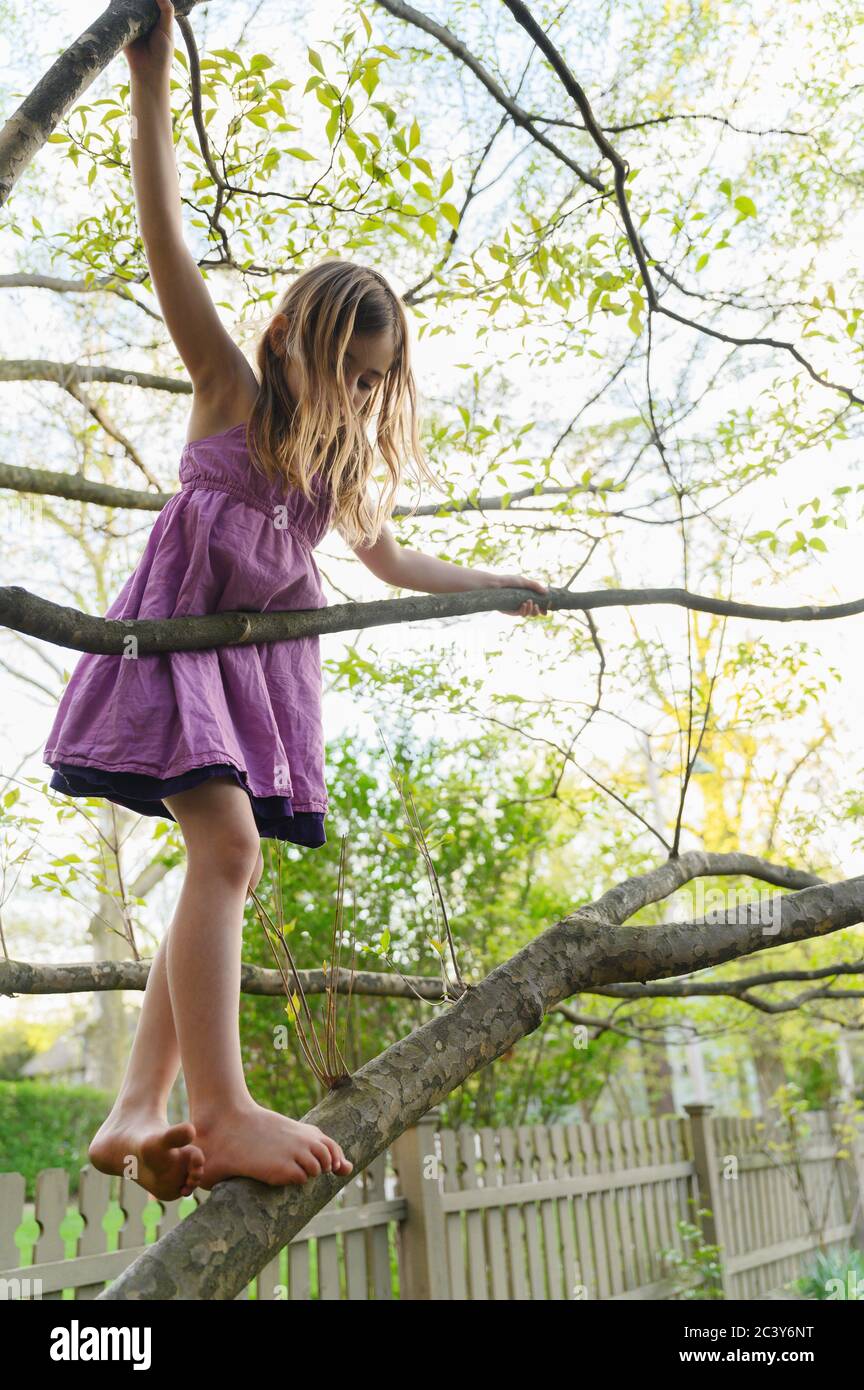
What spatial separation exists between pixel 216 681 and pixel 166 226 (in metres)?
0.58

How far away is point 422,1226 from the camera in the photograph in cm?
333

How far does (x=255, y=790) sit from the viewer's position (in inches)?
53.8

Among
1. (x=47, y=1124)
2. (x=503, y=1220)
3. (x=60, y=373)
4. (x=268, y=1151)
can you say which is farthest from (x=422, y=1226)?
(x=47, y=1124)

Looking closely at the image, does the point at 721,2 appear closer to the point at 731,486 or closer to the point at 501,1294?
the point at 731,486

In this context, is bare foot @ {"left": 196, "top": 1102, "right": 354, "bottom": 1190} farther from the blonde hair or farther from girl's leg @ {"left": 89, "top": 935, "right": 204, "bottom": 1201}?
the blonde hair

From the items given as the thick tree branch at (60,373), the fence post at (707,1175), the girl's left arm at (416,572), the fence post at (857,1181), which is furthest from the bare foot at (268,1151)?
the fence post at (857,1181)

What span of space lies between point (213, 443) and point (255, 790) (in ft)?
1.68

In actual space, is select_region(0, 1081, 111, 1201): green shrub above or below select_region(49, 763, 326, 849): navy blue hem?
above

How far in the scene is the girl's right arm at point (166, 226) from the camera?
1.24 metres

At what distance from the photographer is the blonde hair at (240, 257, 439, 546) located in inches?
58.0

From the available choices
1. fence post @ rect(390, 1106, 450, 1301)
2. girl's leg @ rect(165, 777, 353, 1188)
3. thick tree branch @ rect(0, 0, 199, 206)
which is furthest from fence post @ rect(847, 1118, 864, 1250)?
thick tree branch @ rect(0, 0, 199, 206)

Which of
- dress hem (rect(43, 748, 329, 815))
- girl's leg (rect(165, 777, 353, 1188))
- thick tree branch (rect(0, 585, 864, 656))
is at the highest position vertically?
thick tree branch (rect(0, 585, 864, 656))

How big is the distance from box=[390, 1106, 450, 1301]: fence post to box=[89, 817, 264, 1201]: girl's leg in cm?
218

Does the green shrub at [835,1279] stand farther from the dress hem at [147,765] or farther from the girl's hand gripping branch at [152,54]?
the girl's hand gripping branch at [152,54]
